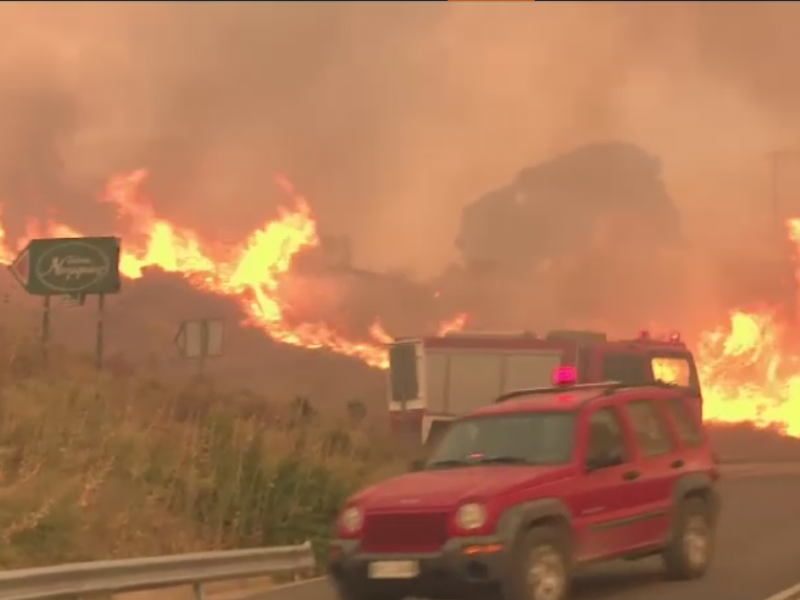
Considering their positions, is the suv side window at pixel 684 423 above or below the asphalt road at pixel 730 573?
above

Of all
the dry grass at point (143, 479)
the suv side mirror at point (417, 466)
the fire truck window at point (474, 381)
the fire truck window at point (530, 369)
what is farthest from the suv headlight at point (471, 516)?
the fire truck window at point (474, 381)

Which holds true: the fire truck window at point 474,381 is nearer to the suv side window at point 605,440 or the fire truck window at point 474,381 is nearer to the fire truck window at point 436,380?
the fire truck window at point 436,380

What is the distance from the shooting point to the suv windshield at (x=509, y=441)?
35.5 ft

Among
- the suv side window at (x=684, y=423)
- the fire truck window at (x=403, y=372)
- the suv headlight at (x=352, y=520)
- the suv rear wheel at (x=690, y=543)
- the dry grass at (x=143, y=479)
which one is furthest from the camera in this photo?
the fire truck window at (x=403, y=372)

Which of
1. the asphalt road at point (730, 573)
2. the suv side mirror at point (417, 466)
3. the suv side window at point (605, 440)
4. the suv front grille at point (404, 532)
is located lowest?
the asphalt road at point (730, 573)

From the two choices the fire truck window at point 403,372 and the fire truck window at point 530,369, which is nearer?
the fire truck window at point 530,369

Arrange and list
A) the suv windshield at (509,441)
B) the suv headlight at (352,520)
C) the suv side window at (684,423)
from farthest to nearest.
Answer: the suv side window at (684,423)
the suv windshield at (509,441)
the suv headlight at (352,520)

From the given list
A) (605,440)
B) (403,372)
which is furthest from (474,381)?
(605,440)

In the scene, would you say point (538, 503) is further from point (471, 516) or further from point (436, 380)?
point (436, 380)

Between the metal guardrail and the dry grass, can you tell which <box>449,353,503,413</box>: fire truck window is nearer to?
the dry grass

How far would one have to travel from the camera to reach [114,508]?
15.3 meters

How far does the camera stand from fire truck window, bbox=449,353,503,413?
23875 millimetres

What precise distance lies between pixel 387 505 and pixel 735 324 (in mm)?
31083

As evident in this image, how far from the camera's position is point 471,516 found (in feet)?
32.0
